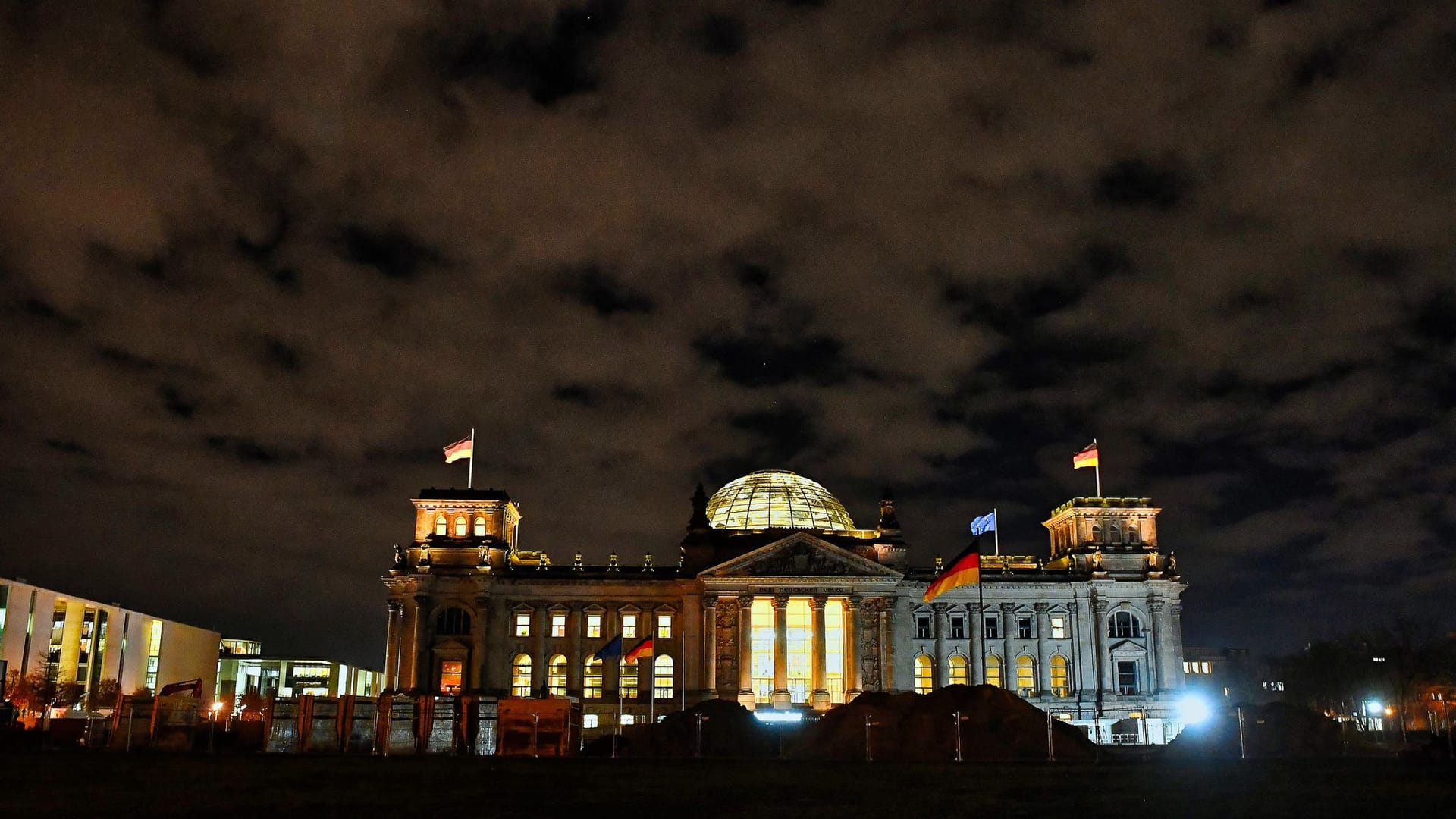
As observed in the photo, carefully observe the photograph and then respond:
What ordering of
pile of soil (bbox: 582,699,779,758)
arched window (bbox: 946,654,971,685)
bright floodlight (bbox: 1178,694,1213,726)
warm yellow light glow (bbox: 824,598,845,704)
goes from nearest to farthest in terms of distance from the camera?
pile of soil (bbox: 582,699,779,758)
warm yellow light glow (bbox: 824,598,845,704)
bright floodlight (bbox: 1178,694,1213,726)
arched window (bbox: 946,654,971,685)

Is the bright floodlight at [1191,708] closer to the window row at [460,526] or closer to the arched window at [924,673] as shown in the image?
the arched window at [924,673]

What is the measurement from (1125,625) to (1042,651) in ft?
26.8

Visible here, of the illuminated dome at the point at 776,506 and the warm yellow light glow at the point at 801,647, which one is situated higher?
the illuminated dome at the point at 776,506

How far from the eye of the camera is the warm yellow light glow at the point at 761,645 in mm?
102188

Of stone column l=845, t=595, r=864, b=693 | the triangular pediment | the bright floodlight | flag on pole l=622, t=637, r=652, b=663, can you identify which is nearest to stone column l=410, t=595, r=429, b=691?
flag on pole l=622, t=637, r=652, b=663

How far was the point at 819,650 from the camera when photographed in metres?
101

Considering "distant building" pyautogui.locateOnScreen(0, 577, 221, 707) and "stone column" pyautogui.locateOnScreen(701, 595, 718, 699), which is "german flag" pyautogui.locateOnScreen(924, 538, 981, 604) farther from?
"distant building" pyautogui.locateOnScreen(0, 577, 221, 707)

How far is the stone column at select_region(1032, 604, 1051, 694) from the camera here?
10606cm

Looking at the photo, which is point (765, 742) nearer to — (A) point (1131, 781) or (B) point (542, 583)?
(A) point (1131, 781)

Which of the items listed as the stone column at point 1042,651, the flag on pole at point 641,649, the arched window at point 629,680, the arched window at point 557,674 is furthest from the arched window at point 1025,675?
the arched window at point 557,674

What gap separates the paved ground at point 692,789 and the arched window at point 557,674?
63393 mm

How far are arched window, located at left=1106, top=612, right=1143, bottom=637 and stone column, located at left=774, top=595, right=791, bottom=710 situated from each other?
30.4 m

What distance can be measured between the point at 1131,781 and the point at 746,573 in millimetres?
69494

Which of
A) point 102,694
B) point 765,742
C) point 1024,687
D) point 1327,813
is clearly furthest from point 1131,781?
point 102,694
